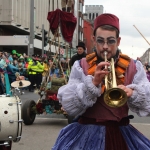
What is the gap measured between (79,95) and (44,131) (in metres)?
5.04

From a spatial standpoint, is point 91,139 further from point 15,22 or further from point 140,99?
point 15,22

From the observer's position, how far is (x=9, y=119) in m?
4.44

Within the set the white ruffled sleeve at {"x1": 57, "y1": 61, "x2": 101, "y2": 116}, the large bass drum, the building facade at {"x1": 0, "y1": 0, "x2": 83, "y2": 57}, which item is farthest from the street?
the building facade at {"x1": 0, "y1": 0, "x2": 83, "y2": 57}

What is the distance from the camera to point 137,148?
9.11ft

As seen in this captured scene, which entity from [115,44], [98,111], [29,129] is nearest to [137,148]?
[98,111]

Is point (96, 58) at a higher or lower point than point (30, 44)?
higher

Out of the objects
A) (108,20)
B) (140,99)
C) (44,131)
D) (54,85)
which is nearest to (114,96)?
(140,99)

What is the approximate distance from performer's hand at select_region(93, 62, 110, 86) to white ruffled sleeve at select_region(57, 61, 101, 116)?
0.04 meters

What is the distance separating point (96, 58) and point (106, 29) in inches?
9.3

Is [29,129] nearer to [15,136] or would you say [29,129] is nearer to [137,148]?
[15,136]

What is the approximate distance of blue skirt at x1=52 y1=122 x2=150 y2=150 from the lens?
275cm

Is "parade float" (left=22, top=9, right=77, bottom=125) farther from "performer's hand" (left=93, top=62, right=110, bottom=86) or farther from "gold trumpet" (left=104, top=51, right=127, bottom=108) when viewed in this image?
"gold trumpet" (left=104, top=51, right=127, bottom=108)

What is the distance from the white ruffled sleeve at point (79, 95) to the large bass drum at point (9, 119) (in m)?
1.72

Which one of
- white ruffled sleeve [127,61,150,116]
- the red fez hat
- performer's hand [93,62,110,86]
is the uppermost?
the red fez hat
